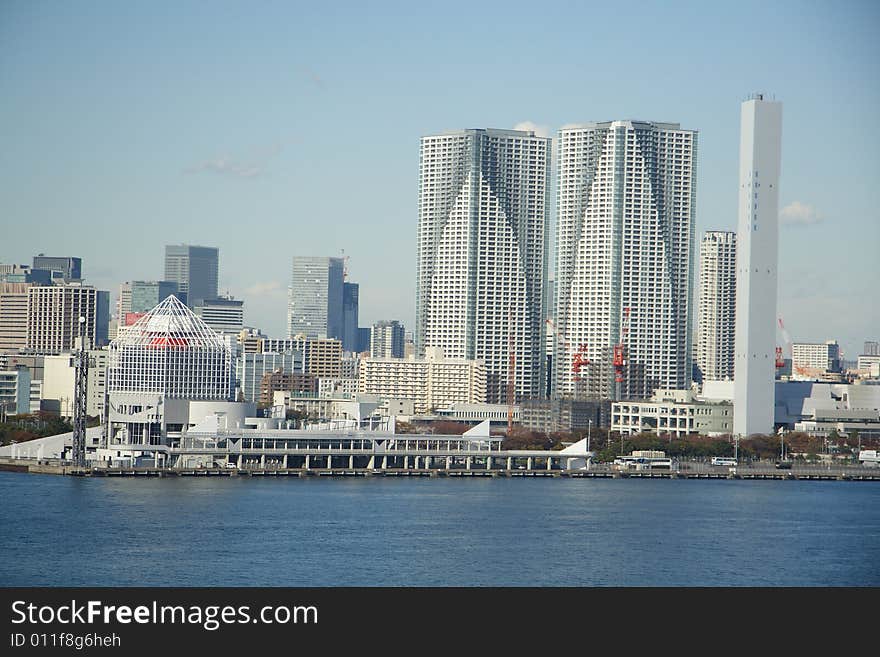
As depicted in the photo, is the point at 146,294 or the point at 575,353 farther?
the point at 146,294

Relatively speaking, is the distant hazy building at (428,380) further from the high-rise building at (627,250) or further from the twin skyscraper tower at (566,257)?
the high-rise building at (627,250)

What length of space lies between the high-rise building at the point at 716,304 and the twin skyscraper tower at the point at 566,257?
1074cm

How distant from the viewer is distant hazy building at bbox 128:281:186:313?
7294cm

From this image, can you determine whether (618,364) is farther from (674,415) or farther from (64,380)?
(64,380)

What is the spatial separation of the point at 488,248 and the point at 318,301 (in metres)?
28.9

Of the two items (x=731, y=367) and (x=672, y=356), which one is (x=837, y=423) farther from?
(x=731, y=367)

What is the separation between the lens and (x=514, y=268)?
54219 mm

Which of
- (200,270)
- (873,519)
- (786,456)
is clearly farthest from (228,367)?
(200,270)

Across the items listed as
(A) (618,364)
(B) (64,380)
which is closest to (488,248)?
(A) (618,364)

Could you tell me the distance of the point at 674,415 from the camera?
1638 inches

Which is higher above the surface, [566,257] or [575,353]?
[566,257]

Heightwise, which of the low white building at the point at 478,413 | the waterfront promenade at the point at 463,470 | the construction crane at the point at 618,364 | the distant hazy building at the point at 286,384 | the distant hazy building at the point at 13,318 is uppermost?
the distant hazy building at the point at 13,318

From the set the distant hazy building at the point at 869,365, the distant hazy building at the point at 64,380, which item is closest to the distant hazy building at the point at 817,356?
the distant hazy building at the point at 869,365

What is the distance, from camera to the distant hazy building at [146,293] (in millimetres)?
72938
